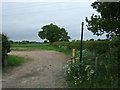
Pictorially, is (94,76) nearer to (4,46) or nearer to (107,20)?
(107,20)

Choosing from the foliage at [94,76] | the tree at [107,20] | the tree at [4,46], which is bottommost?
the foliage at [94,76]

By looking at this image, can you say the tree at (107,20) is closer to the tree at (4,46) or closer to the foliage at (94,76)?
the foliage at (94,76)

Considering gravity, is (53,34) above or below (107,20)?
above

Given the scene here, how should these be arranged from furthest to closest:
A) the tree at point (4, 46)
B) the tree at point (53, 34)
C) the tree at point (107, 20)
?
the tree at point (53, 34)
the tree at point (4, 46)
the tree at point (107, 20)

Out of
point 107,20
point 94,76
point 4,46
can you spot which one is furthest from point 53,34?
point 94,76

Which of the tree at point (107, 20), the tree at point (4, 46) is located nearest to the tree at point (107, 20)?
the tree at point (107, 20)

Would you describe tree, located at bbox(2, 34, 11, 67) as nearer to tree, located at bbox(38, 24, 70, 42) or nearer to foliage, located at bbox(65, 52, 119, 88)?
foliage, located at bbox(65, 52, 119, 88)

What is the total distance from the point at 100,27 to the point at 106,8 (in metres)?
0.88

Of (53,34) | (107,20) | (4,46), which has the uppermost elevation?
(53,34)

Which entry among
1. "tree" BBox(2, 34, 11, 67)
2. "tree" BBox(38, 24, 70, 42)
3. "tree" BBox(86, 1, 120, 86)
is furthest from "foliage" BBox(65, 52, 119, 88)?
"tree" BBox(38, 24, 70, 42)

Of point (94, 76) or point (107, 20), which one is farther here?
point (107, 20)

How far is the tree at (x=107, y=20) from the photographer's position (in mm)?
8284

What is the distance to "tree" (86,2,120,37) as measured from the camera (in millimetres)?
8284

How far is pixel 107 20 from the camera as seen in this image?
8633mm
